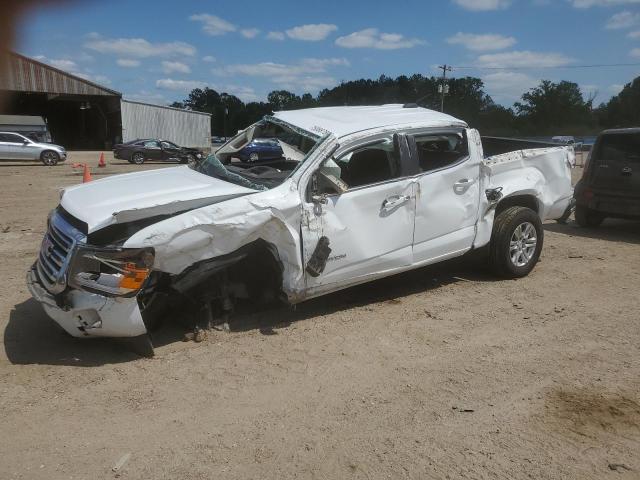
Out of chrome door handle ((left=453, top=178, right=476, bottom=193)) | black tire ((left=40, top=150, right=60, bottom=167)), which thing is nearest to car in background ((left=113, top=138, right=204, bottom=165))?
black tire ((left=40, top=150, right=60, bottom=167))

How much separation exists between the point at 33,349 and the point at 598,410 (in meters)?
4.06

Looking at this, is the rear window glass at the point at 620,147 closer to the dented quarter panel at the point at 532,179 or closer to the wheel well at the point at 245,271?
the dented quarter panel at the point at 532,179

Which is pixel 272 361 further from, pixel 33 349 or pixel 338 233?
pixel 33 349

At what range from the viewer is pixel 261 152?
569 centimetres

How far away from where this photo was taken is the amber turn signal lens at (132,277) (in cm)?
379

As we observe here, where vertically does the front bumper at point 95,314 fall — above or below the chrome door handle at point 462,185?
below

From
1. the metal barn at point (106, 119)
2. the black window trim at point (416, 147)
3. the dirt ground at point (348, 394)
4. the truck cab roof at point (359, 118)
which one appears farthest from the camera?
the metal barn at point (106, 119)

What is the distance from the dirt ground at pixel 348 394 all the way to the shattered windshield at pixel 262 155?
128 cm

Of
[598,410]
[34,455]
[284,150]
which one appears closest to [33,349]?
[34,455]

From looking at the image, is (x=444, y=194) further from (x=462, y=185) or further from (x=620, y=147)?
(x=620, y=147)

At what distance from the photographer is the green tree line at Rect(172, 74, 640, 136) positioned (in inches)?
2729

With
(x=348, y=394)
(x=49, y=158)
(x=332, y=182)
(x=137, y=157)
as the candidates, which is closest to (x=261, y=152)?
(x=332, y=182)

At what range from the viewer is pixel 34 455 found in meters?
2.95

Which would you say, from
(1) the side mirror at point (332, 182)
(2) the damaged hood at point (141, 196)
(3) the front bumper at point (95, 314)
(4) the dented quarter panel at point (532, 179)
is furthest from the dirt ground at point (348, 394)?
(1) the side mirror at point (332, 182)
